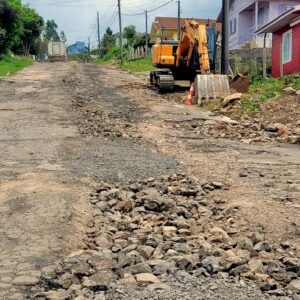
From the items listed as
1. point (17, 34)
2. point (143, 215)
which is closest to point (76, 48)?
point (17, 34)

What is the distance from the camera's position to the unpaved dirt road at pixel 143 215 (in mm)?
4293

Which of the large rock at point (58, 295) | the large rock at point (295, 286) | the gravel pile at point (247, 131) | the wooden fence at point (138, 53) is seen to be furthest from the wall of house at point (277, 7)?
the large rock at point (58, 295)

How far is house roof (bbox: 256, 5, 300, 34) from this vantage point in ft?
76.2

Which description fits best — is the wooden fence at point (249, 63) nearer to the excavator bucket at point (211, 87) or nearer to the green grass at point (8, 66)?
the excavator bucket at point (211, 87)

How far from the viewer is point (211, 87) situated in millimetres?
18656

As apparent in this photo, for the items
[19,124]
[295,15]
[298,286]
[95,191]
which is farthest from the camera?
[295,15]

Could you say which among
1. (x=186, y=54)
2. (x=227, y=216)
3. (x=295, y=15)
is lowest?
(x=227, y=216)

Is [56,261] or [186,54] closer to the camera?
[56,261]

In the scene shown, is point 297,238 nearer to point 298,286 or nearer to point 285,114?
point 298,286

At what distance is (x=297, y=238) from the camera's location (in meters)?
5.41

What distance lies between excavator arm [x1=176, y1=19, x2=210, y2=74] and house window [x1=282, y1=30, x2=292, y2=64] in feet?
20.9

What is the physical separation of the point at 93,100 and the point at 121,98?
1257 millimetres

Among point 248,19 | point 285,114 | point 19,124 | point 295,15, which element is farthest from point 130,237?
point 248,19

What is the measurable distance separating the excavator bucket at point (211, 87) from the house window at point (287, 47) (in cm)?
806
